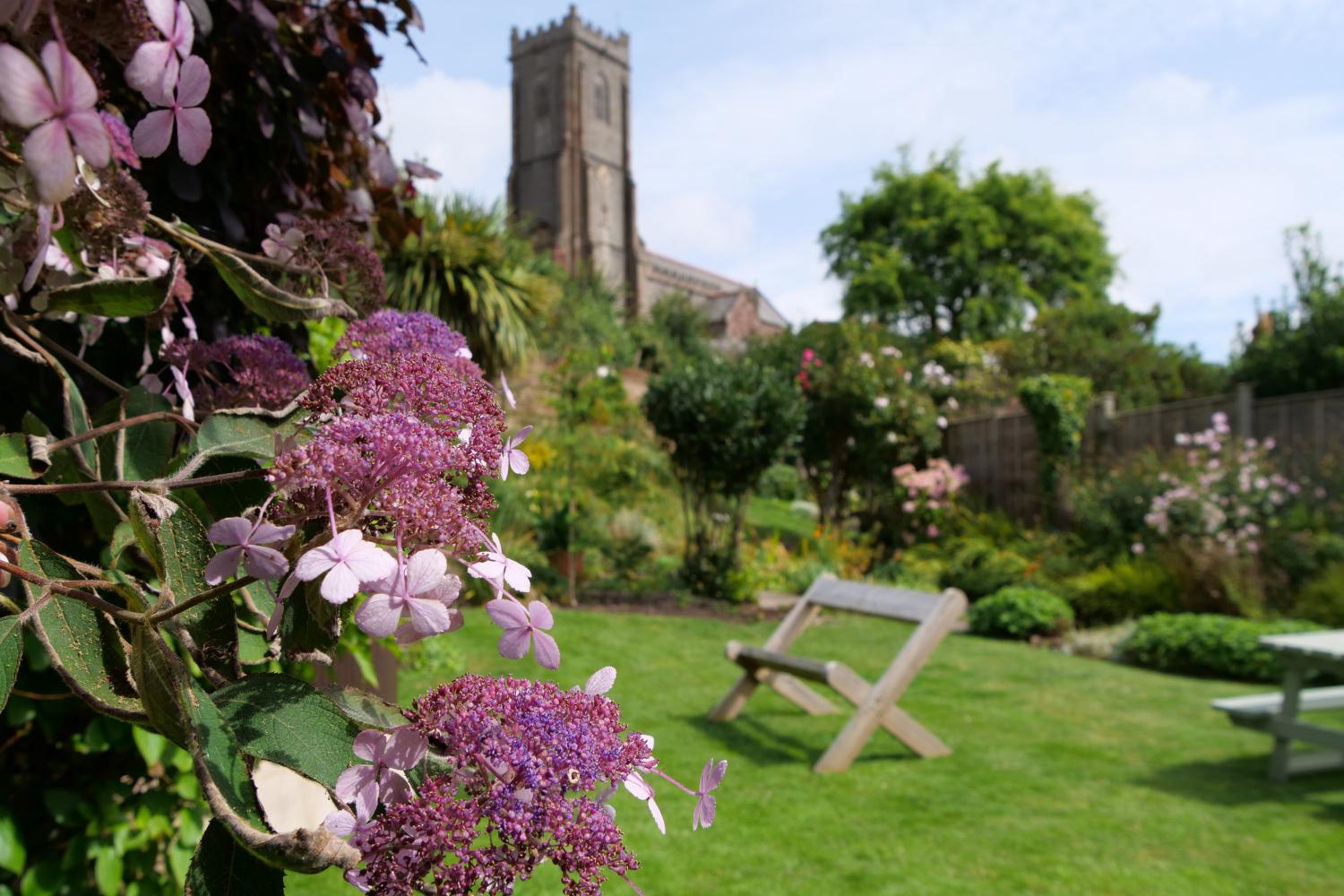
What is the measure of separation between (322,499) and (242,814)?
136mm

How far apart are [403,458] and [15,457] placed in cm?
37

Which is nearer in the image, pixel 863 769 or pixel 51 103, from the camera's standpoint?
pixel 51 103

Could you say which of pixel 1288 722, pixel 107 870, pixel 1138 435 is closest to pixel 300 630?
pixel 107 870

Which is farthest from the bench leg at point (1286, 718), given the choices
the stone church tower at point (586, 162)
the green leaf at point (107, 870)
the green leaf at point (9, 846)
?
the stone church tower at point (586, 162)

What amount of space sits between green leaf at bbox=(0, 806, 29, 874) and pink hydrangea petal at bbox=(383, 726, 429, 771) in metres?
1.32

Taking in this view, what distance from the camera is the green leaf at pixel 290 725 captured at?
16.6 inches

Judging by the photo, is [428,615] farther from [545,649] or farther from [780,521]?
[780,521]

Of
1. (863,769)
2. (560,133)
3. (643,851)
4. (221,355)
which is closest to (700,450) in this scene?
(863,769)

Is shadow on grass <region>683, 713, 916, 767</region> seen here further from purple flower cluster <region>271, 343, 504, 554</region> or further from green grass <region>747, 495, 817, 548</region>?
green grass <region>747, 495, 817, 548</region>

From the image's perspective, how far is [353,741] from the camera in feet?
1.45

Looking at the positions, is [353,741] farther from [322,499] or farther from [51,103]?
[51,103]

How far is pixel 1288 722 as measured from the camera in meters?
4.34

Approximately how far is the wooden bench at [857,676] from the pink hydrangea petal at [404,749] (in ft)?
13.5

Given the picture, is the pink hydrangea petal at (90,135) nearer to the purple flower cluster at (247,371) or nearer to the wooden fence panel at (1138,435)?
the purple flower cluster at (247,371)
